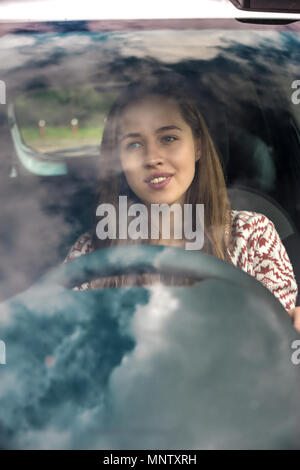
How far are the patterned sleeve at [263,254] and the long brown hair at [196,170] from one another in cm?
7

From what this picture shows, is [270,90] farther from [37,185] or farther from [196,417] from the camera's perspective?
[196,417]

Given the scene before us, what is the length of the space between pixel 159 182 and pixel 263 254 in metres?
0.41

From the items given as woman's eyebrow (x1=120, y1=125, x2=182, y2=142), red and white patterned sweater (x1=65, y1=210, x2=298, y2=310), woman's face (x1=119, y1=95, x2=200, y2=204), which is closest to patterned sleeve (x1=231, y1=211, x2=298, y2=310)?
red and white patterned sweater (x1=65, y1=210, x2=298, y2=310)

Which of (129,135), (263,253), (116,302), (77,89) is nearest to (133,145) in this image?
(129,135)

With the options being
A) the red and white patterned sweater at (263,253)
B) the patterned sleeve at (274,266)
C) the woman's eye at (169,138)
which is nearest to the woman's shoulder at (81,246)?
the woman's eye at (169,138)

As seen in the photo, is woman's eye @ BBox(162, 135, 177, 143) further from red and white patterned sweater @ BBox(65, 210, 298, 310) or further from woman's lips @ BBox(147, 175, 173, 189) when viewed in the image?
red and white patterned sweater @ BBox(65, 210, 298, 310)

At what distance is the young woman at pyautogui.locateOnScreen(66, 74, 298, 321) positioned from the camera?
1.39 m

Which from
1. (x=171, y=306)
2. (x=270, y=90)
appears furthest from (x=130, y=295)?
(x=270, y=90)

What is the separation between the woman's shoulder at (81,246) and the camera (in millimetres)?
1300

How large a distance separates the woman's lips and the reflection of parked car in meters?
0.14

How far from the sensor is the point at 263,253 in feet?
5.46

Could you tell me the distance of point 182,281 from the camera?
1.17 meters

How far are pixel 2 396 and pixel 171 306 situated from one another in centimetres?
35

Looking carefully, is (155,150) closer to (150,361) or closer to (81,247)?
(81,247)
